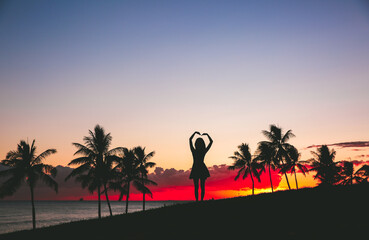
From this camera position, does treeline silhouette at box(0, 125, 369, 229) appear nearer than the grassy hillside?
No

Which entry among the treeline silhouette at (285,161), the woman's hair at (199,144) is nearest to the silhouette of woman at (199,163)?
the woman's hair at (199,144)

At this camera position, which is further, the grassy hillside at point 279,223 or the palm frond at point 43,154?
the palm frond at point 43,154

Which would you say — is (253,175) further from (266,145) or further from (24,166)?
(24,166)

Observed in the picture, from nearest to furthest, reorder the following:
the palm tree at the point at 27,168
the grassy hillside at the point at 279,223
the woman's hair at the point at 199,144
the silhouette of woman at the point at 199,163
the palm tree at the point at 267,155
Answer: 1. the grassy hillside at the point at 279,223
2. the silhouette of woman at the point at 199,163
3. the woman's hair at the point at 199,144
4. the palm tree at the point at 27,168
5. the palm tree at the point at 267,155

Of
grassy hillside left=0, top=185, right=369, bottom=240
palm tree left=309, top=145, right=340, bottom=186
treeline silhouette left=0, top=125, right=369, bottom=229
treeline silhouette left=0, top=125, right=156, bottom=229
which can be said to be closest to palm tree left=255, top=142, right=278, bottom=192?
treeline silhouette left=0, top=125, right=369, bottom=229

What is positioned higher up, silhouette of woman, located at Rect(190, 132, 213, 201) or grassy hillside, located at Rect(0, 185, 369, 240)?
silhouette of woman, located at Rect(190, 132, 213, 201)

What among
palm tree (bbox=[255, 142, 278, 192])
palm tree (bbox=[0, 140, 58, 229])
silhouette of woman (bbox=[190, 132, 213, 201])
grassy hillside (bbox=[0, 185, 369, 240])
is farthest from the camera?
palm tree (bbox=[255, 142, 278, 192])

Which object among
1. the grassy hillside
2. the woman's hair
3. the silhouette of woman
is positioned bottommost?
the grassy hillside

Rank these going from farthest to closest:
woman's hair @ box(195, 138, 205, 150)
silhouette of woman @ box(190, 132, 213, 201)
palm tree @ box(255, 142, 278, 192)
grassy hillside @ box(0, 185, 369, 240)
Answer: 1. palm tree @ box(255, 142, 278, 192)
2. woman's hair @ box(195, 138, 205, 150)
3. silhouette of woman @ box(190, 132, 213, 201)
4. grassy hillside @ box(0, 185, 369, 240)

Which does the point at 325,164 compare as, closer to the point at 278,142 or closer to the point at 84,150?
the point at 278,142

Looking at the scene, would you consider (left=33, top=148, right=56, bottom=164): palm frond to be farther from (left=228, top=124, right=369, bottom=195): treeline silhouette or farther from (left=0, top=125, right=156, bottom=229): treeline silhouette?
(left=228, top=124, right=369, bottom=195): treeline silhouette

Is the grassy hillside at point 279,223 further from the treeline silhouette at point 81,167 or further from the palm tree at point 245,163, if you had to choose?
the palm tree at point 245,163

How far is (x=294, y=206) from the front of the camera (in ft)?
29.9

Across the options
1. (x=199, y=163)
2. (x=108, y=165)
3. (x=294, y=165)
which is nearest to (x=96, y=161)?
(x=108, y=165)
